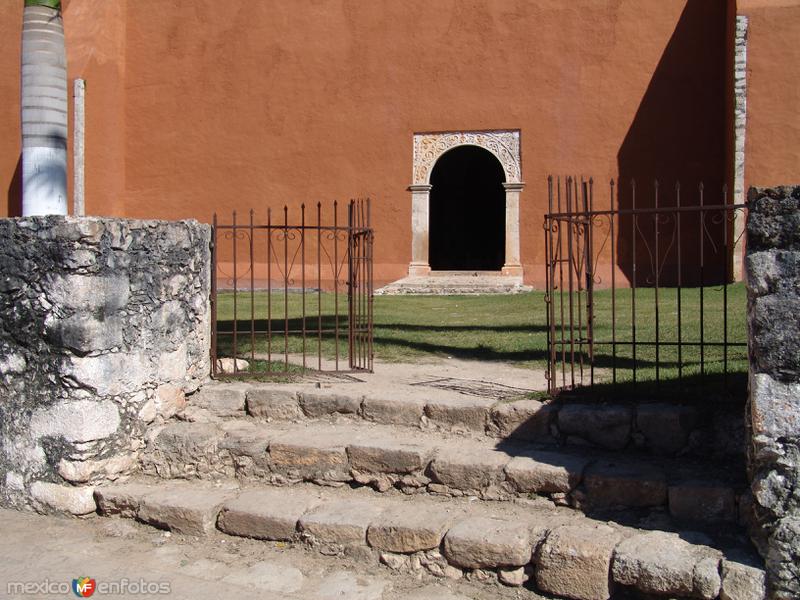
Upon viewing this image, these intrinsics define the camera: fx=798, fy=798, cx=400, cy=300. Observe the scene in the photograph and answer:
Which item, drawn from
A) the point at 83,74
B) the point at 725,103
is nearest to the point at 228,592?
the point at 725,103

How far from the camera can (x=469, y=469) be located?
138 inches

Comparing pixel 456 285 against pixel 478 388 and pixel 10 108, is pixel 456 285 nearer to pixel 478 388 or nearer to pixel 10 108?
pixel 478 388

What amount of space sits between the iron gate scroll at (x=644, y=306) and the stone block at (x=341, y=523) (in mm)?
1170

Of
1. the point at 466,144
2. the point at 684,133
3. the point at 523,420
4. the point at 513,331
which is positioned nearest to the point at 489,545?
the point at 523,420

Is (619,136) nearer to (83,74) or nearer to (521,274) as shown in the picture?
(521,274)

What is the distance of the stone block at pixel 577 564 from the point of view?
286cm

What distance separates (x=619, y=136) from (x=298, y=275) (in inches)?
224

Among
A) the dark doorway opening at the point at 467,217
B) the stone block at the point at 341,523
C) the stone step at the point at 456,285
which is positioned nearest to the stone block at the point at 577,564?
the stone block at the point at 341,523

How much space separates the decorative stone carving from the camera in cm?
1301

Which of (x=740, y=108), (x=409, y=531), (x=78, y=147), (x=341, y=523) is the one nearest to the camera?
(x=409, y=531)

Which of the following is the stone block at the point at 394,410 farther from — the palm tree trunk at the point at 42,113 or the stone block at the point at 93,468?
the palm tree trunk at the point at 42,113

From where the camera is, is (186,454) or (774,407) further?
(186,454)

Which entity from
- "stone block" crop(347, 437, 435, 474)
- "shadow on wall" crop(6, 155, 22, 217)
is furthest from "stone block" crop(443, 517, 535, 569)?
"shadow on wall" crop(6, 155, 22, 217)

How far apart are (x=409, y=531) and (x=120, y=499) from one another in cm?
148
